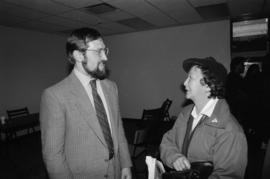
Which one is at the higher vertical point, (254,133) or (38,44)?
(38,44)

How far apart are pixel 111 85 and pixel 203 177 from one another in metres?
0.99

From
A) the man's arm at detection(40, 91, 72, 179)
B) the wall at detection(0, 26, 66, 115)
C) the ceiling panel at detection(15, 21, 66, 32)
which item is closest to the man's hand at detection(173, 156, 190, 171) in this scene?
the man's arm at detection(40, 91, 72, 179)

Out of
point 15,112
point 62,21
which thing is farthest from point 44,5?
point 15,112

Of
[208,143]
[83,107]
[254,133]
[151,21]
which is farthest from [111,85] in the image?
[151,21]

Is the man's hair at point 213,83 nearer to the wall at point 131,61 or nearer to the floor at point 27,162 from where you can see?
the floor at point 27,162

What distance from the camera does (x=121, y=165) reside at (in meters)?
1.64

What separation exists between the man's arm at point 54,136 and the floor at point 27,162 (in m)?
1.71

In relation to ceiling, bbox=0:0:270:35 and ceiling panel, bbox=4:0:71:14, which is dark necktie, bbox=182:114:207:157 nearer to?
ceiling, bbox=0:0:270:35

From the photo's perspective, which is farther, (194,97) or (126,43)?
(126,43)

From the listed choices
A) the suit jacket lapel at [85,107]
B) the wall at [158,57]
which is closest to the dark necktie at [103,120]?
the suit jacket lapel at [85,107]

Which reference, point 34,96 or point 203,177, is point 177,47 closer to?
point 34,96

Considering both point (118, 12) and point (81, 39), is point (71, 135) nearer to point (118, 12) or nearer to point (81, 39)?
point (81, 39)

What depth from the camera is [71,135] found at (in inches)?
52.7

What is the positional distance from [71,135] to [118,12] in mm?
3577
